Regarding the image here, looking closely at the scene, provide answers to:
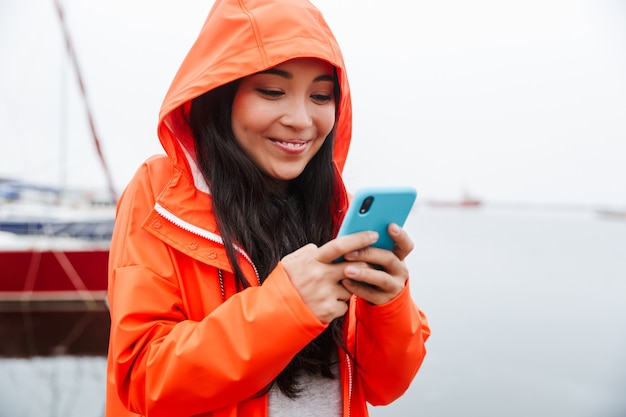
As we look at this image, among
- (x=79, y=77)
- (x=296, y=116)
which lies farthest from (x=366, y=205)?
(x=79, y=77)

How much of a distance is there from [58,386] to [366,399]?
5.01m

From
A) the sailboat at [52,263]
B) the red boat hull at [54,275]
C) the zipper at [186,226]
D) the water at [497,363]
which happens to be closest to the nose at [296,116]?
the zipper at [186,226]

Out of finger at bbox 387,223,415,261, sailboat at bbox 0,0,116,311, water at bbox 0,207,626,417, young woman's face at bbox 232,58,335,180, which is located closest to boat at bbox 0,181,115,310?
sailboat at bbox 0,0,116,311

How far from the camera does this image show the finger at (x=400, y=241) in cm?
85

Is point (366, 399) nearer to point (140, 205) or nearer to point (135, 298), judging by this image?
point (135, 298)

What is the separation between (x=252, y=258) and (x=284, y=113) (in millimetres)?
371

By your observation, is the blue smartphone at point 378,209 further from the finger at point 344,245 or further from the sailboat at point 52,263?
the sailboat at point 52,263

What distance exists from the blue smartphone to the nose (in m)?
0.35

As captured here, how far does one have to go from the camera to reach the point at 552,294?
1238 centimetres

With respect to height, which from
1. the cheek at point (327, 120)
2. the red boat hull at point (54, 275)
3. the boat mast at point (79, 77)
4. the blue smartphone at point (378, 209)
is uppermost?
the cheek at point (327, 120)

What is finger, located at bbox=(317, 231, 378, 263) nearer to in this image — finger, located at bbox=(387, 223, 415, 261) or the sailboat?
finger, located at bbox=(387, 223, 415, 261)

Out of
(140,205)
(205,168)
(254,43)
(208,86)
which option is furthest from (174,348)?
(254,43)

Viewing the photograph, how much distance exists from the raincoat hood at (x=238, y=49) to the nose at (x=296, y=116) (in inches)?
4.3

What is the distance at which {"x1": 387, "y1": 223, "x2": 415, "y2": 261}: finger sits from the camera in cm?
85
